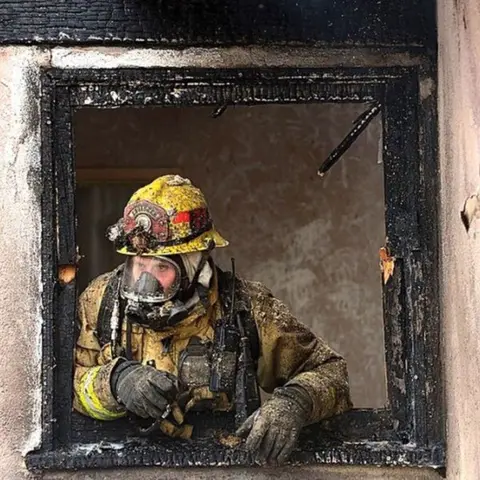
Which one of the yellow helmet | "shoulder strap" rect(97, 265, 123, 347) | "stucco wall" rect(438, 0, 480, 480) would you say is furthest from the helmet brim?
"stucco wall" rect(438, 0, 480, 480)

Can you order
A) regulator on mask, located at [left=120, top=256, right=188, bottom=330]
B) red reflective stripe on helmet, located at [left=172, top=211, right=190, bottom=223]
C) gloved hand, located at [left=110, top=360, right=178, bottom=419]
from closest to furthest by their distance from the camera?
gloved hand, located at [left=110, top=360, right=178, bottom=419] → regulator on mask, located at [left=120, top=256, right=188, bottom=330] → red reflective stripe on helmet, located at [left=172, top=211, right=190, bottom=223]

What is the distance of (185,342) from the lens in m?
3.65

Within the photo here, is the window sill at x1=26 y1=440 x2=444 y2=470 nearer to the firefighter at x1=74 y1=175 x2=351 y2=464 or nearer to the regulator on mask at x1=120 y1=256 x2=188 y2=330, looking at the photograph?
the firefighter at x1=74 y1=175 x2=351 y2=464

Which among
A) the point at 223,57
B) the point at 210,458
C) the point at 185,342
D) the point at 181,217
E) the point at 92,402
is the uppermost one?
the point at 223,57

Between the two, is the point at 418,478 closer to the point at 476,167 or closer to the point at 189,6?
the point at 476,167

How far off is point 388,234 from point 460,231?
429 mm

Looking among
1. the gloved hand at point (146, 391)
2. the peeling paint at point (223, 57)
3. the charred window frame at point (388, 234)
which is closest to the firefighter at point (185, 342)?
the gloved hand at point (146, 391)

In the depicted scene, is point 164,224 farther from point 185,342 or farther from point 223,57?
point 223,57

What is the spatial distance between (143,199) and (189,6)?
0.62 meters

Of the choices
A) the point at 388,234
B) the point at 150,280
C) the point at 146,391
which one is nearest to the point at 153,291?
the point at 150,280

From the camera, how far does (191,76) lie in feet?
11.0

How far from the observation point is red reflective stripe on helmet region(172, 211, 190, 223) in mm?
3533

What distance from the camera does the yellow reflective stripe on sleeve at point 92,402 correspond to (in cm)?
340

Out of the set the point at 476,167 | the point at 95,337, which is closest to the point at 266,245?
the point at 95,337
